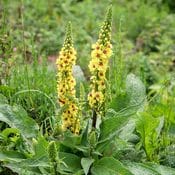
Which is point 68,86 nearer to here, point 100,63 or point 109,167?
point 100,63

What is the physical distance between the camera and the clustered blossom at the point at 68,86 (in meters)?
3.39

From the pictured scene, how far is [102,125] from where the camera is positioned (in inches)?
138

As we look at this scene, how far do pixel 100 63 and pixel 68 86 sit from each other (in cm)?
28

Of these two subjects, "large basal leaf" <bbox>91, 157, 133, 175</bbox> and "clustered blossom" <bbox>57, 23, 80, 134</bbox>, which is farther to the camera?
"clustered blossom" <bbox>57, 23, 80, 134</bbox>

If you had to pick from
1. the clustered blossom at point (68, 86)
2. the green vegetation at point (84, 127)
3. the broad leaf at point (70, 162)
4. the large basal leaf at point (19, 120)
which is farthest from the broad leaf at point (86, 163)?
the large basal leaf at point (19, 120)

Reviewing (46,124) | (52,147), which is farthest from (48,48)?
(52,147)

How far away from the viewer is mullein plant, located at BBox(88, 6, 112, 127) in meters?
3.25

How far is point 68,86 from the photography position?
3469mm

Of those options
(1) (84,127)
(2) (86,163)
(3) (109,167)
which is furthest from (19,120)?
(3) (109,167)

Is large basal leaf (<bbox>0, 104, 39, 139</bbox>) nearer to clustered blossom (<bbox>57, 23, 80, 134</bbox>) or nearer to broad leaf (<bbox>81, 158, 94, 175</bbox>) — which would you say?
clustered blossom (<bbox>57, 23, 80, 134</bbox>)

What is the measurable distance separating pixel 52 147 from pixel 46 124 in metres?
1.24

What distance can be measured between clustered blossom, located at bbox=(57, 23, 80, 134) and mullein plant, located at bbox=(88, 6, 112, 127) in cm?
14

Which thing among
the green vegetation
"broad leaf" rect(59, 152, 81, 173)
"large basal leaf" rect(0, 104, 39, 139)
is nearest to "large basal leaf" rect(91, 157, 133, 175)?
the green vegetation

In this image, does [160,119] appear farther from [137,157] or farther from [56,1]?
[56,1]
